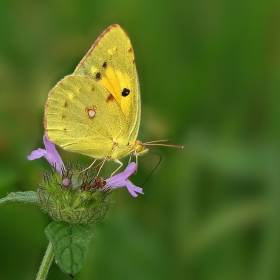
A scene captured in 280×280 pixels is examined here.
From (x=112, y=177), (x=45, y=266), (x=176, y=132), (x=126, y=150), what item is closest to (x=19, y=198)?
(x=45, y=266)

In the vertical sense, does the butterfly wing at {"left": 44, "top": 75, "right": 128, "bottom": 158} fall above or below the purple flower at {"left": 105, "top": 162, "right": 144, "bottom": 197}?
above

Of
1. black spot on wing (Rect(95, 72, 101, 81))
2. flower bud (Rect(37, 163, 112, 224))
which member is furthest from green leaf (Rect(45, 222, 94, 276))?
black spot on wing (Rect(95, 72, 101, 81))

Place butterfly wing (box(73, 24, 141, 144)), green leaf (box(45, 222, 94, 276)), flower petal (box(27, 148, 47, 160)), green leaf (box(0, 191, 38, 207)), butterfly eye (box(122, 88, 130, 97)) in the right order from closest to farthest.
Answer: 1. green leaf (box(45, 222, 94, 276))
2. green leaf (box(0, 191, 38, 207))
3. flower petal (box(27, 148, 47, 160))
4. butterfly wing (box(73, 24, 141, 144))
5. butterfly eye (box(122, 88, 130, 97))

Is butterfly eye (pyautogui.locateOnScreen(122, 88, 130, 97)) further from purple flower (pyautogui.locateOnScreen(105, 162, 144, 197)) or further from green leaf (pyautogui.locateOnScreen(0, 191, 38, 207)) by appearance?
green leaf (pyautogui.locateOnScreen(0, 191, 38, 207))

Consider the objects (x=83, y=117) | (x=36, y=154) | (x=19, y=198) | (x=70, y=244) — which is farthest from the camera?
(x=83, y=117)

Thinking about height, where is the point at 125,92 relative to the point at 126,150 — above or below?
above

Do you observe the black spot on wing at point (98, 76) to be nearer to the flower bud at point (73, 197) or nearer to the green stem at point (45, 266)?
the flower bud at point (73, 197)

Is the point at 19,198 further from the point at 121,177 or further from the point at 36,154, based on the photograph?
the point at 121,177
